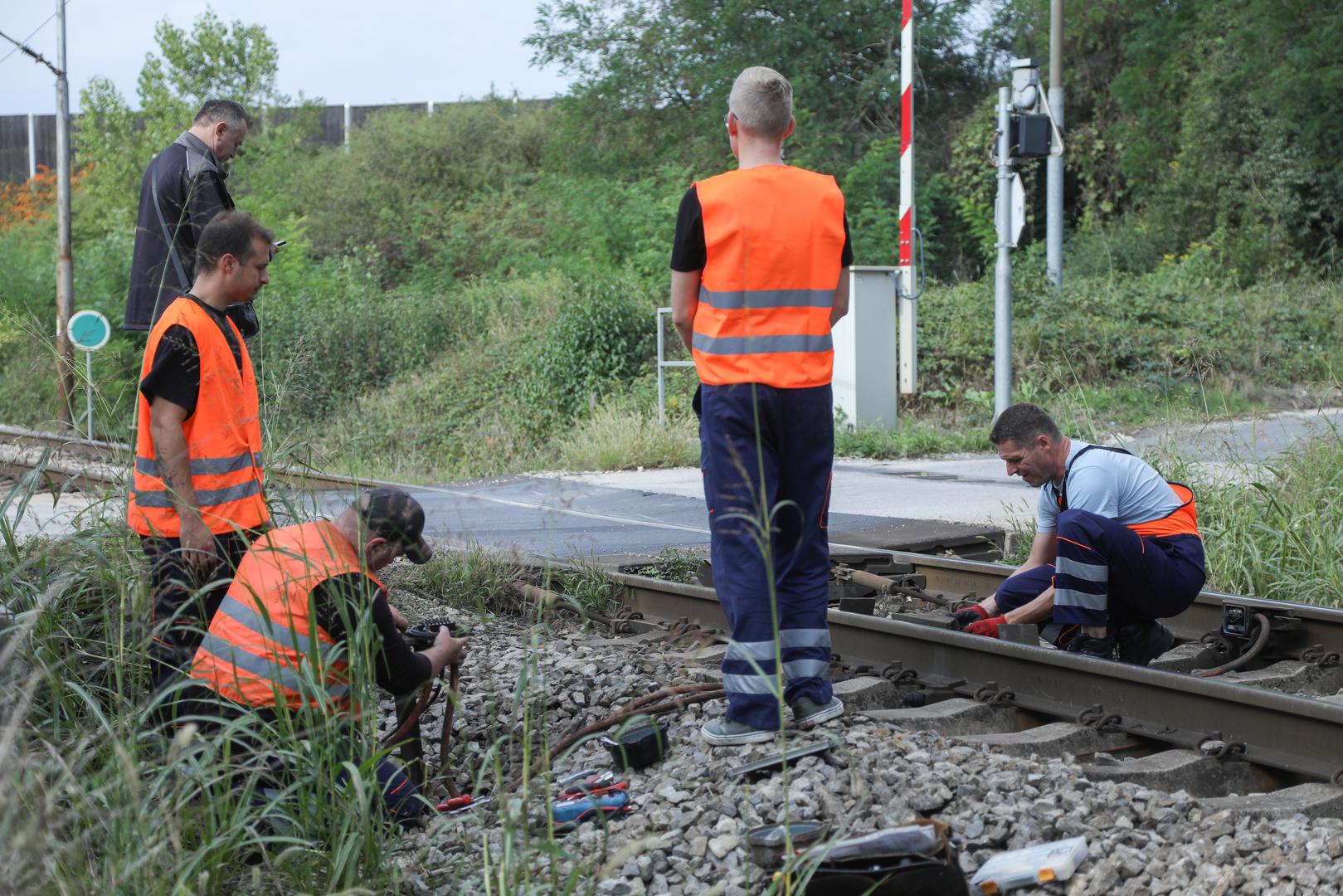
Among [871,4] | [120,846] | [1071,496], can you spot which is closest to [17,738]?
[120,846]

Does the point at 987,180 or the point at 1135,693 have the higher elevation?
the point at 987,180

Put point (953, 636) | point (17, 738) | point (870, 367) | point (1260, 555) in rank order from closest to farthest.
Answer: point (17, 738)
point (953, 636)
point (1260, 555)
point (870, 367)

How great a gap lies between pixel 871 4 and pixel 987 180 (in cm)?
475

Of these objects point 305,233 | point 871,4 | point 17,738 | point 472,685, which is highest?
point 871,4

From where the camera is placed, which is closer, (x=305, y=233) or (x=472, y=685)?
(x=472, y=685)

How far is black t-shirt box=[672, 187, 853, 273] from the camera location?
4113 millimetres

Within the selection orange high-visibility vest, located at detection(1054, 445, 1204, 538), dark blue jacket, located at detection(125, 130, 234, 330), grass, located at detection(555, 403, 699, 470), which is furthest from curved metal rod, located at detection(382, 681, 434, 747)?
grass, located at detection(555, 403, 699, 470)

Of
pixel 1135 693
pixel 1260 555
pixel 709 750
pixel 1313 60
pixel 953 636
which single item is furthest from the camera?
pixel 1313 60

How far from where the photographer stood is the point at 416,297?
76.8 ft

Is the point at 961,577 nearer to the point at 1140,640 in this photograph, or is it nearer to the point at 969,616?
the point at 969,616

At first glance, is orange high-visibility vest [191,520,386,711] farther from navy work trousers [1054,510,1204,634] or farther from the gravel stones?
navy work trousers [1054,510,1204,634]

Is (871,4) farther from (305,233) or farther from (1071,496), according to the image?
(1071,496)

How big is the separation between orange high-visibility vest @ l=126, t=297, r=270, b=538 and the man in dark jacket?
1.03 metres

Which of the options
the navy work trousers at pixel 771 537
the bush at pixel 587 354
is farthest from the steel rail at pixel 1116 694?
the bush at pixel 587 354
